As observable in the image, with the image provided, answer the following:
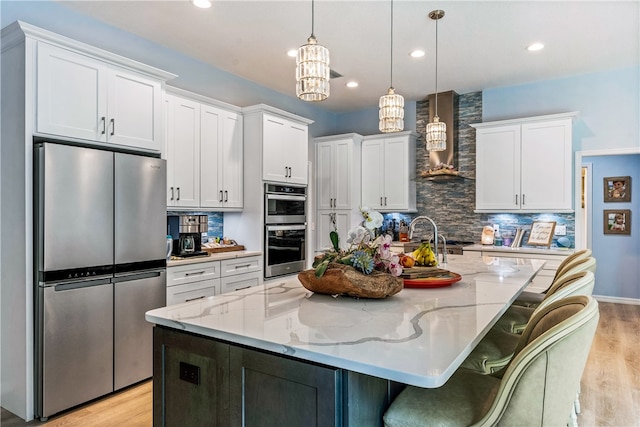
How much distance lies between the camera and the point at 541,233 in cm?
492

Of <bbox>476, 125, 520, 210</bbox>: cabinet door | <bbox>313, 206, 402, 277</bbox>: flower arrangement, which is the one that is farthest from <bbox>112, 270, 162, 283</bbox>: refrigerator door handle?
<bbox>476, 125, 520, 210</bbox>: cabinet door

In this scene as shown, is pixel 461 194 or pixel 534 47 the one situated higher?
pixel 534 47

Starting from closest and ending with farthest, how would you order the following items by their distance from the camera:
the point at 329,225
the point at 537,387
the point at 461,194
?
1. the point at 537,387
2. the point at 461,194
3. the point at 329,225

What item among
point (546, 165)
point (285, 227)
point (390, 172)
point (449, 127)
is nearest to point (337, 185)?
point (390, 172)

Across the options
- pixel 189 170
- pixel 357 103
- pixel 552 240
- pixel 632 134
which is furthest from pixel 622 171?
pixel 189 170

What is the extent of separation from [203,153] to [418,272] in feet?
8.53

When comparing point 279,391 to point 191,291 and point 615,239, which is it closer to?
point 191,291

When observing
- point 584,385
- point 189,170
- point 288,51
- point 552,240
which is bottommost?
point 584,385

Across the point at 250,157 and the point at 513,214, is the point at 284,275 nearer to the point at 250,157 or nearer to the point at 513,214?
the point at 250,157

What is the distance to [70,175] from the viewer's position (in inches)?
103

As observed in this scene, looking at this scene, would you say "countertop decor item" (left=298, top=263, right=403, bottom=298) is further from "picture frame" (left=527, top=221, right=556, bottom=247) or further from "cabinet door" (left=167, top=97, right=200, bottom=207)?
"picture frame" (left=527, top=221, right=556, bottom=247)

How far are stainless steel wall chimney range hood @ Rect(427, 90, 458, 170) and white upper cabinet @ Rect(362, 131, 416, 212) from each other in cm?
38

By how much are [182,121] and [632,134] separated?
5038mm

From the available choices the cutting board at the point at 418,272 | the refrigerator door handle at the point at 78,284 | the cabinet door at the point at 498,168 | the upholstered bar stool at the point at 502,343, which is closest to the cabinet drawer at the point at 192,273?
the refrigerator door handle at the point at 78,284
